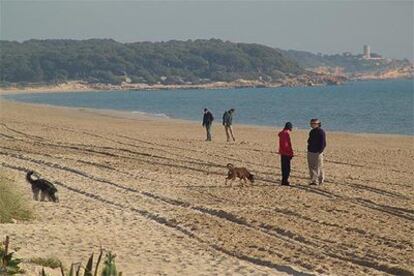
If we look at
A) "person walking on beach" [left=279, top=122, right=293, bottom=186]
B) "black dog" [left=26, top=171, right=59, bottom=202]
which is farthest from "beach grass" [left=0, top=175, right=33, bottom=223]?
"person walking on beach" [left=279, top=122, right=293, bottom=186]

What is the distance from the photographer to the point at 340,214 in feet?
39.6

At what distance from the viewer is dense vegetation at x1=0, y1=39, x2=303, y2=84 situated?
16862 cm

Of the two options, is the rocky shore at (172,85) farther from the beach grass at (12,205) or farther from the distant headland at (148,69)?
the beach grass at (12,205)

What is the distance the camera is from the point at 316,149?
15000mm

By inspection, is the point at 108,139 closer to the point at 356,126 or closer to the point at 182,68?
the point at 356,126

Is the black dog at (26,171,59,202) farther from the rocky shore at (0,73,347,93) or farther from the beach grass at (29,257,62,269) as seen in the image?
the rocky shore at (0,73,347,93)

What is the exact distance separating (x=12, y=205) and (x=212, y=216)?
3066 mm

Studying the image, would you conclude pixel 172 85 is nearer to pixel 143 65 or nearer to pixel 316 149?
pixel 143 65

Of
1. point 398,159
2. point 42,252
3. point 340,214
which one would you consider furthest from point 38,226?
point 398,159

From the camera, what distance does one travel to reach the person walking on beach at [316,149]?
1494cm

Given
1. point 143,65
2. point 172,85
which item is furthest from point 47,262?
point 143,65

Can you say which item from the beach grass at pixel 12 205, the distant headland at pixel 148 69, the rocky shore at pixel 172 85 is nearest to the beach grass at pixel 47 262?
the beach grass at pixel 12 205

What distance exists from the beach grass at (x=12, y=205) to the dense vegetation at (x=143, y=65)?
151 m

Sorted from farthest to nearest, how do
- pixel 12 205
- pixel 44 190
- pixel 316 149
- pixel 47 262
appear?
pixel 316 149
pixel 44 190
pixel 12 205
pixel 47 262
